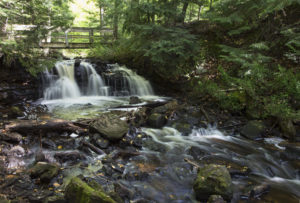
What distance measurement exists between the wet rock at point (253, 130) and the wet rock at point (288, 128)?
57 cm

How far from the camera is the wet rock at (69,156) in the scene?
471 centimetres

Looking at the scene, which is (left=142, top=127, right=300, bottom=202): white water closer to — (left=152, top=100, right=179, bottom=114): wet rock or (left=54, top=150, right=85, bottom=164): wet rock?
(left=152, top=100, right=179, bottom=114): wet rock

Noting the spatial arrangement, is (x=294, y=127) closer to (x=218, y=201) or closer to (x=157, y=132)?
(x=157, y=132)

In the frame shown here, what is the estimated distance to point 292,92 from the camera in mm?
6945

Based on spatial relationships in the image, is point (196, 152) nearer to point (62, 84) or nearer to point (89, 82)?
point (89, 82)

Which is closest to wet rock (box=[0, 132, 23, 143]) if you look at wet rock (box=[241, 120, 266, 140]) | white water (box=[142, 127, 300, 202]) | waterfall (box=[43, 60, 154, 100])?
white water (box=[142, 127, 300, 202])

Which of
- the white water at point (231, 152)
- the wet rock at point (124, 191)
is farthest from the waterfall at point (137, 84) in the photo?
the wet rock at point (124, 191)

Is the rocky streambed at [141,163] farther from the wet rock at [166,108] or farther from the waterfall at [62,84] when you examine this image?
the waterfall at [62,84]

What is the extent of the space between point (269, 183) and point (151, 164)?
2.60m

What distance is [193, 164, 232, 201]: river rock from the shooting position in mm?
3611

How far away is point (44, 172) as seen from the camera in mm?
3934

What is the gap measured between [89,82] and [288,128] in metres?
9.63

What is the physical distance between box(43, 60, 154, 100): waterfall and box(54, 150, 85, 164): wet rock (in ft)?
21.1

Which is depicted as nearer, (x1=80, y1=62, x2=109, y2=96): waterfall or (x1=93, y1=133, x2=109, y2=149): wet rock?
(x1=93, y1=133, x2=109, y2=149): wet rock
